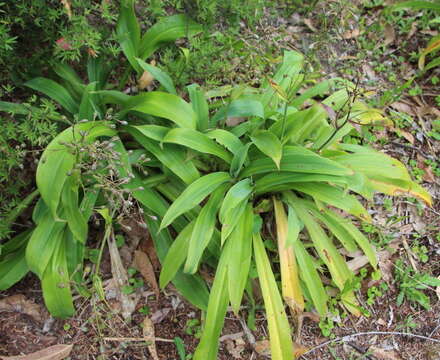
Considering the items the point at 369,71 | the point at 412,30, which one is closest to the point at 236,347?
the point at 369,71

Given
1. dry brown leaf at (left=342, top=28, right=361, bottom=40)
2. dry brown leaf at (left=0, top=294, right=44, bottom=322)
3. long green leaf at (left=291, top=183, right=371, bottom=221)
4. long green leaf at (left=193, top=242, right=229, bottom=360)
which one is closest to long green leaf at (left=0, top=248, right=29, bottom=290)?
dry brown leaf at (left=0, top=294, right=44, bottom=322)

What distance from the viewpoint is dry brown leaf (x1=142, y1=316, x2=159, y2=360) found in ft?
7.04

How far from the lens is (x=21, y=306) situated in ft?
7.31

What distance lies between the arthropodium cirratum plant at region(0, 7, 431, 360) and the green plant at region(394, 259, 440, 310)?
1.26 ft

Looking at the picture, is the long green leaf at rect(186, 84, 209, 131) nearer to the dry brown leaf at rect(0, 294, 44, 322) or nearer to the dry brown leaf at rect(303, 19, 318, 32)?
the dry brown leaf at rect(0, 294, 44, 322)

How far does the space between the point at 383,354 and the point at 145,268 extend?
140cm

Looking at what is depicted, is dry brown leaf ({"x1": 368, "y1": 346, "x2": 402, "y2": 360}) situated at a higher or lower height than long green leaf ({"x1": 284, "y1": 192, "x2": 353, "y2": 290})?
lower

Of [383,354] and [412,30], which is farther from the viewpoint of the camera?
[412,30]

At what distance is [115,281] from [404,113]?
96.2 inches

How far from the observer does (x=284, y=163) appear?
84.4 inches

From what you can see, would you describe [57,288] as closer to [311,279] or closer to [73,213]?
[73,213]

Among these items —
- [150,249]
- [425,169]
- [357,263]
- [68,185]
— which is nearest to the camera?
[68,185]

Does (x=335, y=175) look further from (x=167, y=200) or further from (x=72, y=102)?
(x=72, y=102)

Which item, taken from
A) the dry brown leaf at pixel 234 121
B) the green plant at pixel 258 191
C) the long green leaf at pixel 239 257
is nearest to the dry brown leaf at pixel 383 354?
the green plant at pixel 258 191
